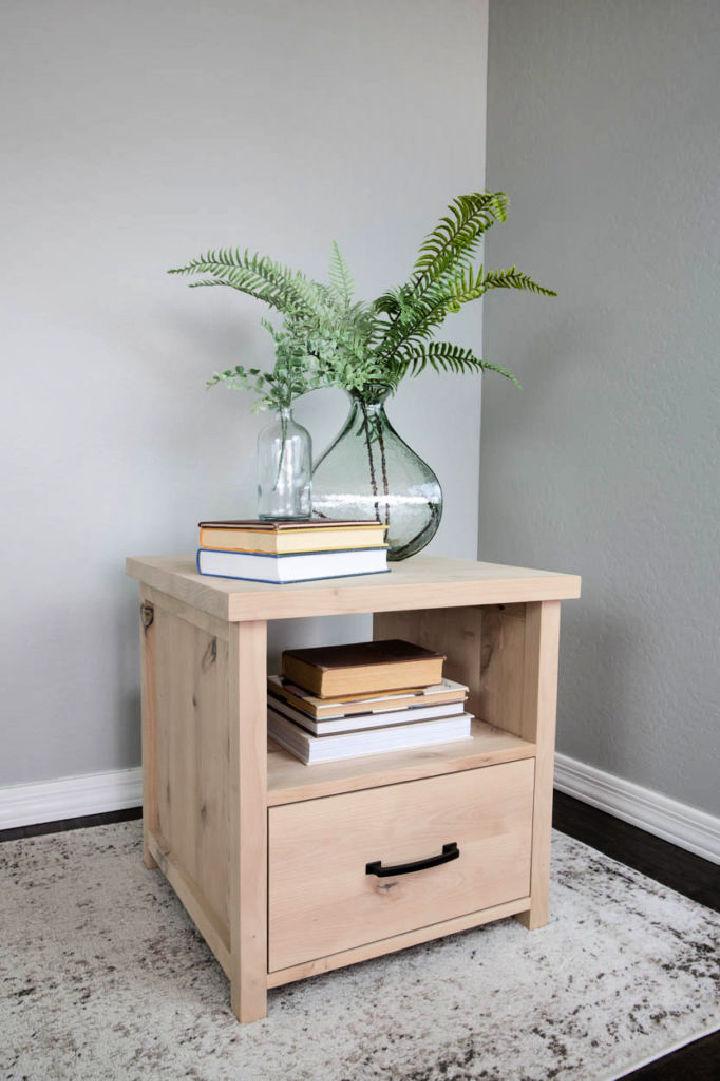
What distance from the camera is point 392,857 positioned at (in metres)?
1.10

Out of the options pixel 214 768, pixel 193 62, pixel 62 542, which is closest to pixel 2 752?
pixel 62 542

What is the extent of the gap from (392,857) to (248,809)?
24cm

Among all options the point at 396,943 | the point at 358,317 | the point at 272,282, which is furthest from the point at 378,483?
the point at 396,943

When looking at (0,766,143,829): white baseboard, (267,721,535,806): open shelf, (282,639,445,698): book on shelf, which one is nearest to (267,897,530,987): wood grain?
(267,721,535,806): open shelf

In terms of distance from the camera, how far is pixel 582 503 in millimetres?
1799

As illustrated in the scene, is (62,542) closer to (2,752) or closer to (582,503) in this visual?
(2,752)

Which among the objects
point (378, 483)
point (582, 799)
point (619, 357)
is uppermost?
point (619, 357)

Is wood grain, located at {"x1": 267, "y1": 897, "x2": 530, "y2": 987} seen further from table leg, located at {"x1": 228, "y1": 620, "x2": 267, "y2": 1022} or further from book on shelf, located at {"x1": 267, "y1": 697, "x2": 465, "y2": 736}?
book on shelf, located at {"x1": 267, "y1": 697, "x2": 465, "y2": 736}

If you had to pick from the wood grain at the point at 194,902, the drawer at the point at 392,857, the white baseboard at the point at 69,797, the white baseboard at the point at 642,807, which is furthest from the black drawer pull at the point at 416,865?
the white baseboard at the point at 69,797

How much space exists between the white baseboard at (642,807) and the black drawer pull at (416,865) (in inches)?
25.2

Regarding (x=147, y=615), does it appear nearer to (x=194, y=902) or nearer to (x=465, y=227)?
(x=194, y=902)

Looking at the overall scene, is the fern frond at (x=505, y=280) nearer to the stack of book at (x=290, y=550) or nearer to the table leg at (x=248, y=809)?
the stack of book at (x=290, y=550)

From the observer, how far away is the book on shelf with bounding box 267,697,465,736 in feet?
3.66

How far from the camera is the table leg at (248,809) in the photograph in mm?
979
